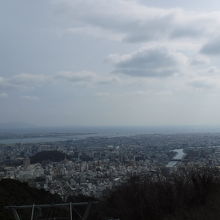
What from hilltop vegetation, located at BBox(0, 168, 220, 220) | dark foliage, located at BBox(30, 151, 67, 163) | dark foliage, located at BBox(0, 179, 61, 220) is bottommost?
dark foliage, located at BBox(30, 151, 67, 163)

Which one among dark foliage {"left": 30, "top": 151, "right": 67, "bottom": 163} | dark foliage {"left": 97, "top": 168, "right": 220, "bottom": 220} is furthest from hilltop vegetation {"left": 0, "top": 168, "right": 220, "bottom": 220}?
dark foliage {"left": 30, "top": 151, "right": 67, "bottom": 163}

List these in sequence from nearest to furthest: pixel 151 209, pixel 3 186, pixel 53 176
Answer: pixel 151 209 → pixel 3 186 → pixel 53 176

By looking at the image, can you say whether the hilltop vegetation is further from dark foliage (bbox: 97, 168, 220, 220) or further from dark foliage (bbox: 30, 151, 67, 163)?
dark foliage (bbox: 30, 151, 67, 163)

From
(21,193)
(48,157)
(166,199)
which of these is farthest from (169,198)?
(48,157)

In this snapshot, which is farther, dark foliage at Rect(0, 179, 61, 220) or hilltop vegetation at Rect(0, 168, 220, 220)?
dark foliage at Rect(0, 179, 61, 220)

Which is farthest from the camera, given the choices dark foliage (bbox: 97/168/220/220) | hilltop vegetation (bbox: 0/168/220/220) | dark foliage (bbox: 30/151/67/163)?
dark foliage (bbox: 30/151/67/163)

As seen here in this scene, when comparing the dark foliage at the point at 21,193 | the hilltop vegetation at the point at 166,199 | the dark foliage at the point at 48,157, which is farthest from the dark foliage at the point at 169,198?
the dark foliage at the point at 48,157

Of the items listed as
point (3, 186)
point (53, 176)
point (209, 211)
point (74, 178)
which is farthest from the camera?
point (53, 176)

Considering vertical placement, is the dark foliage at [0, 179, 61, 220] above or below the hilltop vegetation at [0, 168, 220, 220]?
below

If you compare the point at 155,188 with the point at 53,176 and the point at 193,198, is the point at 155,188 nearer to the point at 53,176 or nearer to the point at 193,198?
the point at 193,198

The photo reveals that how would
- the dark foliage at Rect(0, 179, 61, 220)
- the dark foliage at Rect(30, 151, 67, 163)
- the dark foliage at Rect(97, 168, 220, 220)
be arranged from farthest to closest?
the dark foliage at Rect(30, 151, 67, 163) → the dark foliage at Rect(0, 179, 61, 220) → the dark foliage at Rect(97, 168, 220, 220)

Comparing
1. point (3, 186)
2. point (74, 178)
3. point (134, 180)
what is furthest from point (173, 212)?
point (74, 178)
